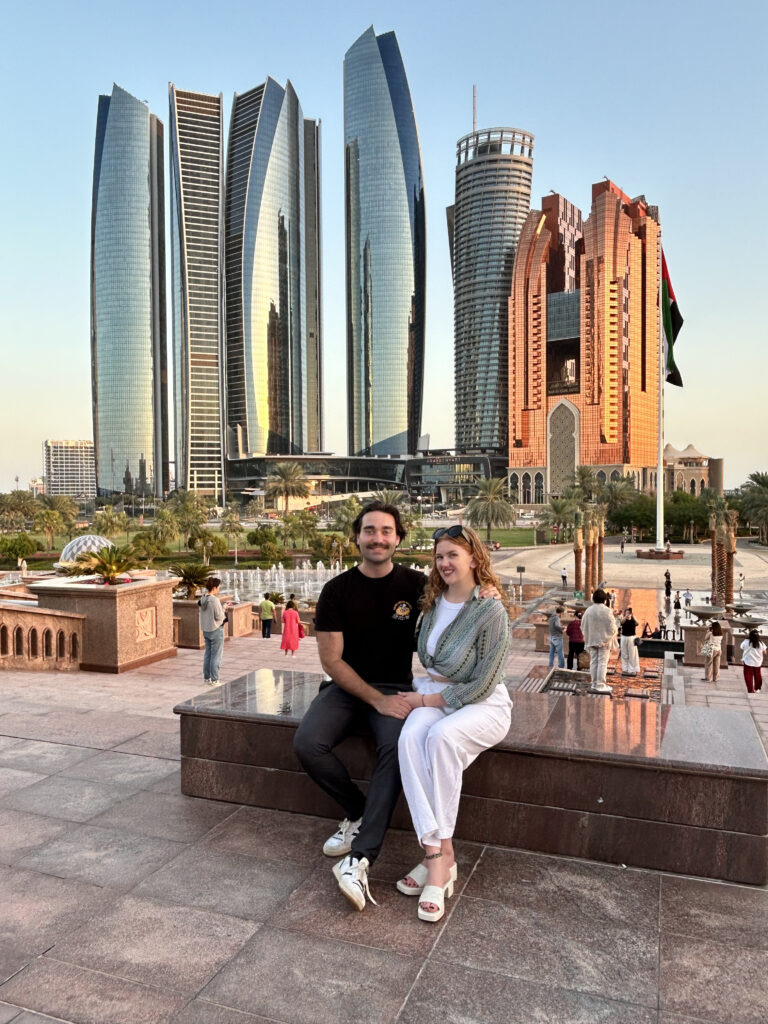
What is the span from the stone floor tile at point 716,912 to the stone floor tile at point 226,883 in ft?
5.90

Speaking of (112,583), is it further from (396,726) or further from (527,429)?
(527,429)

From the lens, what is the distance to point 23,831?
4352 millimetres

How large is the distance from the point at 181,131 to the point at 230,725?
16857 cm

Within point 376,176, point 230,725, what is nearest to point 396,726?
point 230,725

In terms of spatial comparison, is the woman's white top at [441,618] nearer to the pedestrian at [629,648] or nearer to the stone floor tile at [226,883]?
the stone floor tile at [226,883]

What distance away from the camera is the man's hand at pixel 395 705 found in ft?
12.9

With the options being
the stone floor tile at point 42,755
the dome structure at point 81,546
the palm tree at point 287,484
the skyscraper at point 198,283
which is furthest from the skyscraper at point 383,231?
the stone floor tile at point 42,755

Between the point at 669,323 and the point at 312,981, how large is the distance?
142 ft

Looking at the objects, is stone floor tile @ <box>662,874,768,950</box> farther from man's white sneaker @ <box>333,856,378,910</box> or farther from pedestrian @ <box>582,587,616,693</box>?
pedestrian @ <box>582,587,616,693</box>

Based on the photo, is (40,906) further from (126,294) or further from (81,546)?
(126,294)

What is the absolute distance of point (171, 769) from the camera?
213 inches

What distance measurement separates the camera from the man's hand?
3.94 meters

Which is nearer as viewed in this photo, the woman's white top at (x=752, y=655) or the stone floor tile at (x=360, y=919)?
the stone floor tile at (x=360, y=919)

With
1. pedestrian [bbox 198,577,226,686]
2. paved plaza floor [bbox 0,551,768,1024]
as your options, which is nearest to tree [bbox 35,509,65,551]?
pedestrian [bbox 198,577,226,686]
